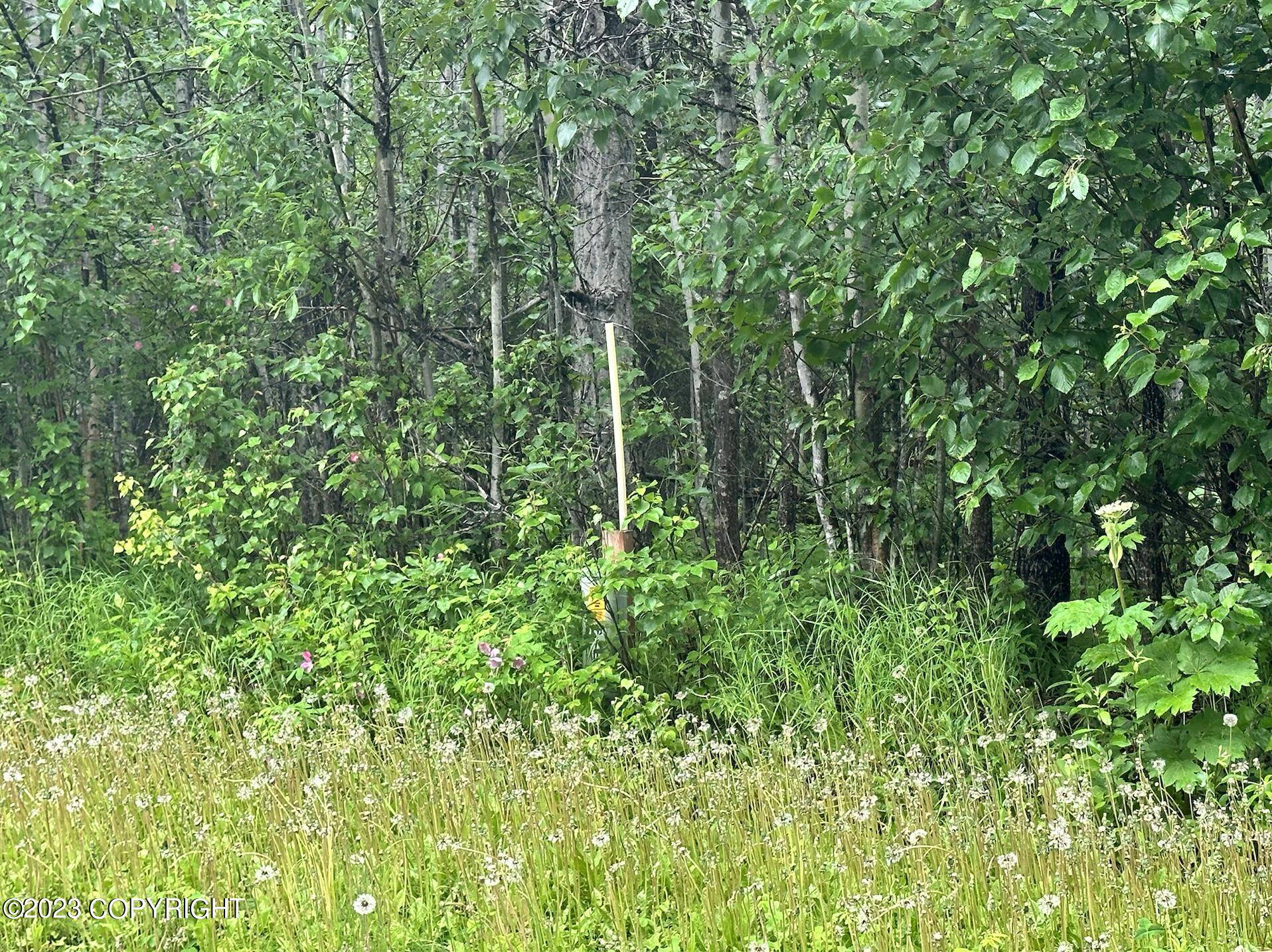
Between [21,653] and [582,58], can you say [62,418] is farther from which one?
[582,58]

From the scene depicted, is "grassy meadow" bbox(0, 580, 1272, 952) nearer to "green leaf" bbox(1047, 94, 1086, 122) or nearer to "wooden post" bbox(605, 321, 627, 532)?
"wooden post" bbox(605, 321, 627, 532)

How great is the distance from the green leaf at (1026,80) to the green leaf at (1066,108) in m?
0.08

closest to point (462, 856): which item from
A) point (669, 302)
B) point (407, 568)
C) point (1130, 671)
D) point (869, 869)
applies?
point (869, 869)

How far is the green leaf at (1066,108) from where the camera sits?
153 inches

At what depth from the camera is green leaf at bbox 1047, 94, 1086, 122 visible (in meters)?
3.89

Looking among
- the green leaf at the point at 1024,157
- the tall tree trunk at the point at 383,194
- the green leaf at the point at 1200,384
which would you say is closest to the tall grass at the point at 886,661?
the green leaf at the point at 1200,384

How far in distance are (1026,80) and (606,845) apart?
267 cm

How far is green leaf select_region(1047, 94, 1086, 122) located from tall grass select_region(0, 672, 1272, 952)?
188 centimetres

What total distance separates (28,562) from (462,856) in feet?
Answer: 18.6

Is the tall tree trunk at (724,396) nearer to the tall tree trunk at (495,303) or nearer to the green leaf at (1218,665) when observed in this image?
the tall tree trunk at (495,303)

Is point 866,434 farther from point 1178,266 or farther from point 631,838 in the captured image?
point 631,838

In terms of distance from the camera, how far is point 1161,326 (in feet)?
14.6

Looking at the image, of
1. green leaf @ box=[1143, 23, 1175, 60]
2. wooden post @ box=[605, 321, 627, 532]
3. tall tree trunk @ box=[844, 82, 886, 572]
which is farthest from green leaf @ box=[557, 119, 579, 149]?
green leaf @ box=[1143, 23, 1175, 60]

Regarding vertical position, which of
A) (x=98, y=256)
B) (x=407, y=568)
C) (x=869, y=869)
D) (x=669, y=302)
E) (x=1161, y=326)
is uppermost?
(x=98, y=256)
